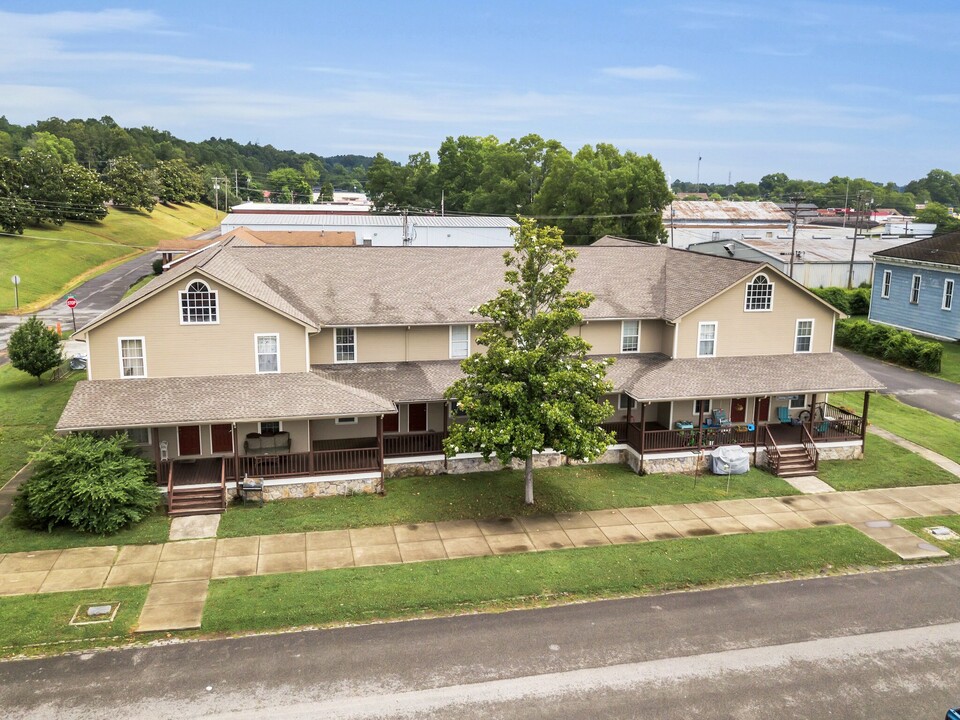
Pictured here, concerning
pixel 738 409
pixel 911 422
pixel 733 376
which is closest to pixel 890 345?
pixel 911 422

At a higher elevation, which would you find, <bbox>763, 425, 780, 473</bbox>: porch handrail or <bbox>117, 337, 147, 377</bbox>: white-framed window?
<bbox>117, 337, 147, 377</bbox>: white-framed window

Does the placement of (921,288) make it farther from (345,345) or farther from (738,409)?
(345,345)

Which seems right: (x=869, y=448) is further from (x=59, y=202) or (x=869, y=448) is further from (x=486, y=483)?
(x=59, y=202)

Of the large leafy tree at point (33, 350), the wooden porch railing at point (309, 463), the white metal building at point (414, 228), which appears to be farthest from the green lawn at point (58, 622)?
the white metal building at point (414, 228)

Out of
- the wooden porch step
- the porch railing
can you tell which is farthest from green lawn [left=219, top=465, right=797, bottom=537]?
the porch railing

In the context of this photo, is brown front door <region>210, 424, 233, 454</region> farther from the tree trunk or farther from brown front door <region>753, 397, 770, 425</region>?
brown front door <region>753, 397, 770, 425</region>

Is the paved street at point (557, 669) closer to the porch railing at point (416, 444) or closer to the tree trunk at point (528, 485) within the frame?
the tree trunk at point (528, 485)
